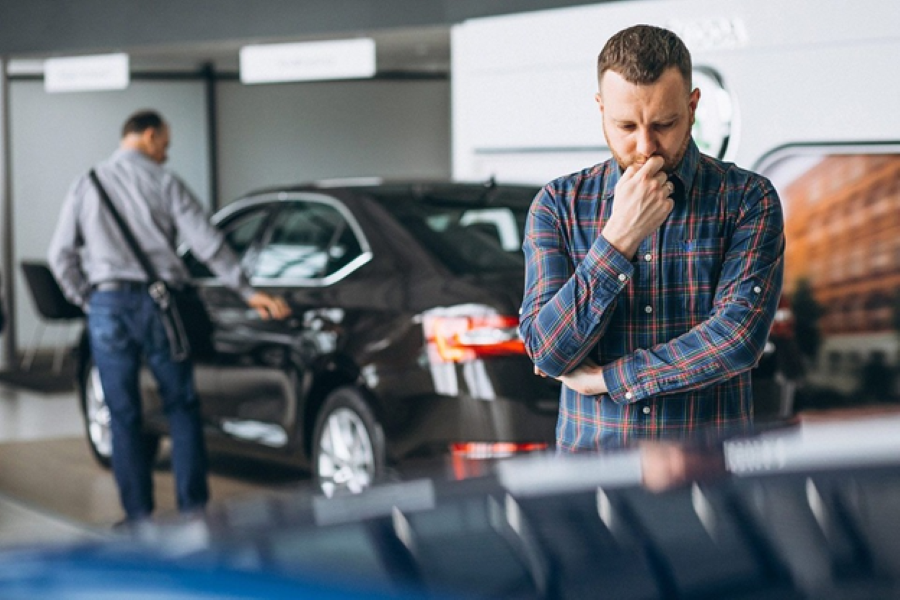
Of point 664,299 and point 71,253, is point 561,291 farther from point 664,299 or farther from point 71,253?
point 71,253

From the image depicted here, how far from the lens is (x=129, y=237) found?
6734 mm

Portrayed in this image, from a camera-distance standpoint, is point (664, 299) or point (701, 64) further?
point (701, 64)

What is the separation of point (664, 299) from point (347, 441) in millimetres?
3906

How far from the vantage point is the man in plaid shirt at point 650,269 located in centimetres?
278

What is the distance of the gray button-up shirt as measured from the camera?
265 inches

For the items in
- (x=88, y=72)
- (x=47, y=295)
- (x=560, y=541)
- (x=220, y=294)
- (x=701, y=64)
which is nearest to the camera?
(x=560, y=541)

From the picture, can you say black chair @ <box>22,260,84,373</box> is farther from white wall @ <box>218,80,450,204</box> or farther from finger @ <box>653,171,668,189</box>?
finger @ <box>653,171,668,189</box>

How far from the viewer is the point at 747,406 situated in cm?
304

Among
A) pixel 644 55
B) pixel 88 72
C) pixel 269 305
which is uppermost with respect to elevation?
pixel 88 72

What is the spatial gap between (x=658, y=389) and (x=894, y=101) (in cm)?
640

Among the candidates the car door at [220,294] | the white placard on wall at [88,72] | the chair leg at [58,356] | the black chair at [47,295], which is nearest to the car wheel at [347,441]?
the car door at [220,294]

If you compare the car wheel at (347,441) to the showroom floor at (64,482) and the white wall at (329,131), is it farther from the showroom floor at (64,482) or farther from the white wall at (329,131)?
the white wall at (329,131)

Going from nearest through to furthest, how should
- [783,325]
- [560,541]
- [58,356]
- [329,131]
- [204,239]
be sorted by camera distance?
1. [560,541]
2. [783,325]
3. [204,239]
4. [58,356]
5. [329,131]

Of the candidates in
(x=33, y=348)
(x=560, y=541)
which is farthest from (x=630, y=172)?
(x=33, y=348)
